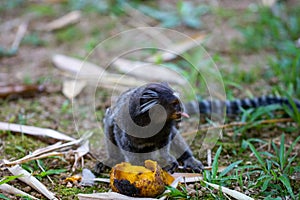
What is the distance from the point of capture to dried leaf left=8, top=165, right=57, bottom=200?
153 inches

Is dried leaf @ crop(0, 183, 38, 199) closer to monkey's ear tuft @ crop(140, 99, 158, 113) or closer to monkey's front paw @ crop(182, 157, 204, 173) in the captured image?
monkey's ear tuft @ crop(140, 99, 158, 113)

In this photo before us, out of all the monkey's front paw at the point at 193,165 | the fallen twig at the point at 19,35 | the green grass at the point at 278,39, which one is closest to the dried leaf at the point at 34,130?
the monkey's front paw at the point at 193,165

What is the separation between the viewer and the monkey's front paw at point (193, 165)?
169 inches

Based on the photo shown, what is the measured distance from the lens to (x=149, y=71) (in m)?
6.55

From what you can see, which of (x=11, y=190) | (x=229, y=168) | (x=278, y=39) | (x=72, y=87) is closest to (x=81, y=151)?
(x=11, y=190)

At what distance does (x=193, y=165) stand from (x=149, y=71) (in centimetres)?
249

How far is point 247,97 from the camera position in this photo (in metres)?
5.84

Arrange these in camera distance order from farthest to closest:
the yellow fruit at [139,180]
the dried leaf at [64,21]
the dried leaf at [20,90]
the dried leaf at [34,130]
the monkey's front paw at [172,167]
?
the dried leaf at [64,21] → the dried leaf at [20,90] → the dried leaf at [34,130] → the monkey's front paw at [172,167] → the yellow fruit at [139,180]

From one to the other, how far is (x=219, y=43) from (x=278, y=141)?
3.02 metres

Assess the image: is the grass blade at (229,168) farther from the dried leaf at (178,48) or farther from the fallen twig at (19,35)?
the fallen twig at (19,35)

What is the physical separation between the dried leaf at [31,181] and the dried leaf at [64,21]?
4532 mm

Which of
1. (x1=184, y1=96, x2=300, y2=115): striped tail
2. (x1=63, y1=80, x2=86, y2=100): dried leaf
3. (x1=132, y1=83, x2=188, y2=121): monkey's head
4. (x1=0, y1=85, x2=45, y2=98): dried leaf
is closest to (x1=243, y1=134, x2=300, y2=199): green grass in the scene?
(x1=184, y1=96, x2=300, y2=115): striped tail

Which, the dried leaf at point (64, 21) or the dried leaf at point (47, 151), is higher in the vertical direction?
the dried leaf at point (64, 21)

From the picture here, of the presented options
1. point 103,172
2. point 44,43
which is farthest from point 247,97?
point 44,43
